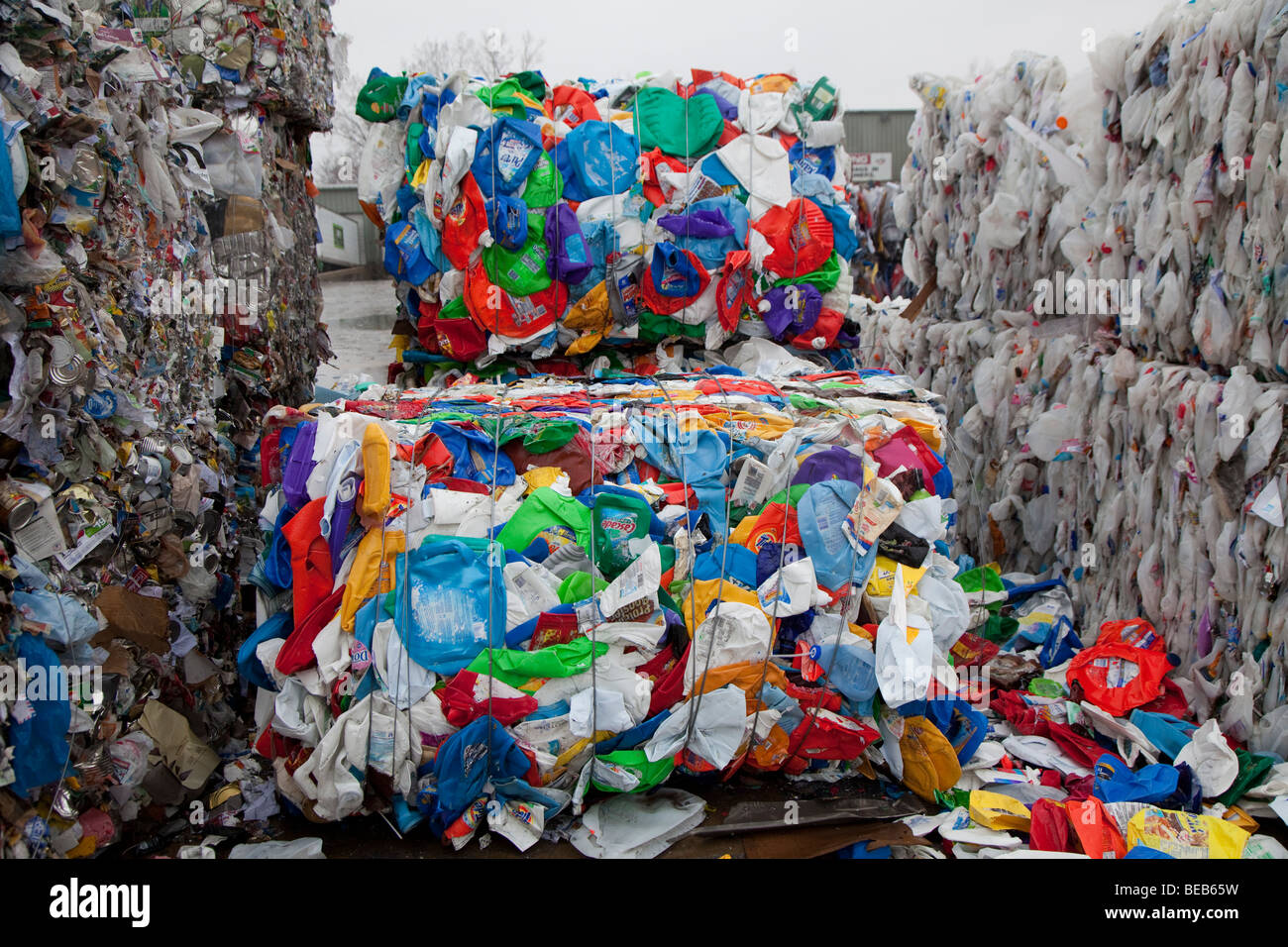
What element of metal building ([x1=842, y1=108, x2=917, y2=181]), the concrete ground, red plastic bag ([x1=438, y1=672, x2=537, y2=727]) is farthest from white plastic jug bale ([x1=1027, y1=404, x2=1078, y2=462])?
metal building ([x1=842, y1=108, x2=917, y2=181])

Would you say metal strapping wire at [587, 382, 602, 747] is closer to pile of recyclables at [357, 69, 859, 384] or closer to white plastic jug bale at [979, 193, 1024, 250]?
pile of recyclables at [357, 69, 859, 384]

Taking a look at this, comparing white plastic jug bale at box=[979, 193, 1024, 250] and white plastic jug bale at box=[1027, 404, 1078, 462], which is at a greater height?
white plastic jug bale at box=[979, 193, 1024, 250]

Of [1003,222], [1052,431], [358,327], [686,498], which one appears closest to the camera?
[686,498]

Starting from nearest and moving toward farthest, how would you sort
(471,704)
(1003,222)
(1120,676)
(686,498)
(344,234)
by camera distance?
(471,704) → (686,498) → (1120,676) → (1003,222) → (344,234)

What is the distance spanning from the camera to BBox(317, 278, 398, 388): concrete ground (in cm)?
645

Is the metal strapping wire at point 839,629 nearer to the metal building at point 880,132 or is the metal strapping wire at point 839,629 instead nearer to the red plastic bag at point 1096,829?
the red plastic bag at point 1096,829

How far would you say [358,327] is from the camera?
819 cm

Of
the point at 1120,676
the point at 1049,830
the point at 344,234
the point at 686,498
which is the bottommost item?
the point at 1049,830

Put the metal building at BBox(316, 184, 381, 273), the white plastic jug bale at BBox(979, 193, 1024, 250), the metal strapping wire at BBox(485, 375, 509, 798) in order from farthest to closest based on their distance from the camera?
the metal building at BBox(316, 184, 381, 273) < the white plastic jug bale at BBox(979, 193, 1024, 250) < the metal strapping wire at BBox(485, 375, 509, 798)

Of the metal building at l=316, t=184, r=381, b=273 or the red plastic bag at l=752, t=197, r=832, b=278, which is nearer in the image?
the red plastic bag at l=752, t=197, r=832, b=278

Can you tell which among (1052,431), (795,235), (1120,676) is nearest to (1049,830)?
(1120,676)

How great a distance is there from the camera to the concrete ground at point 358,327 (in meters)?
6.45

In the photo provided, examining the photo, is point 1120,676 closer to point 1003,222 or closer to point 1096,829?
point 1096,829
